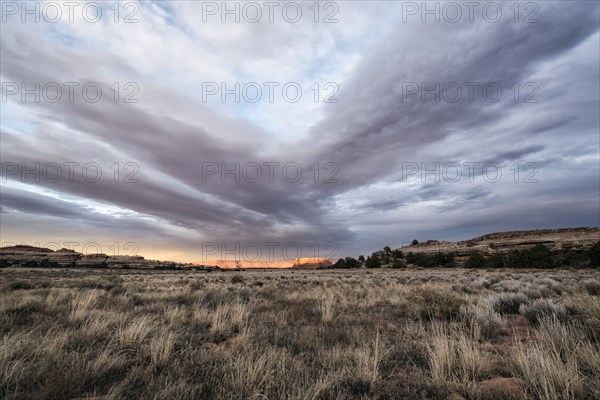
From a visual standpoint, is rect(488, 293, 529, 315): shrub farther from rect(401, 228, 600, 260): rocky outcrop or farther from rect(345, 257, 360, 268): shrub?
rect(345, 257, 360, 268): shrub

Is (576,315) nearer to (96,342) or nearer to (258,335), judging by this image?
(258,335)

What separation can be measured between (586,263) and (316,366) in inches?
2288

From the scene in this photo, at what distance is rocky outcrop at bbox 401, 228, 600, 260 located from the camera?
5722cm

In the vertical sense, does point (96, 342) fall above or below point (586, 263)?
above

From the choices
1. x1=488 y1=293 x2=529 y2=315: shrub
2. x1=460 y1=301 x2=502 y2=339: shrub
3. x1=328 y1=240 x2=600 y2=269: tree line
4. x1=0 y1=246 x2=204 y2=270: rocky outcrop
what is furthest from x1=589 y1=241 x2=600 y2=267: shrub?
x1=0 y1=246 x2=204 y2=270: rocky outcrop

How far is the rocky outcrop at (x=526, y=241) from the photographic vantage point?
57.2 m

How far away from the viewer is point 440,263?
6462cm

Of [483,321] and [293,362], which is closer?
[293,362]

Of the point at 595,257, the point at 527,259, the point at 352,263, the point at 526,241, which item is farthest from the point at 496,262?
the point at 352,263

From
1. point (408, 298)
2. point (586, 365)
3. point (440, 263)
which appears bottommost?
point (440, 263)

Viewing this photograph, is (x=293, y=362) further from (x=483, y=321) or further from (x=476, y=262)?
(x=476, y=262)

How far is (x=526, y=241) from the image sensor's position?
225 ft

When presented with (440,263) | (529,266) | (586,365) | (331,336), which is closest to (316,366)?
(331,336)

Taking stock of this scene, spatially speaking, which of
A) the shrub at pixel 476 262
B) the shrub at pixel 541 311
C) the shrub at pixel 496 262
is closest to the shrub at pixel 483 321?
the shrub at pixel 541 311
